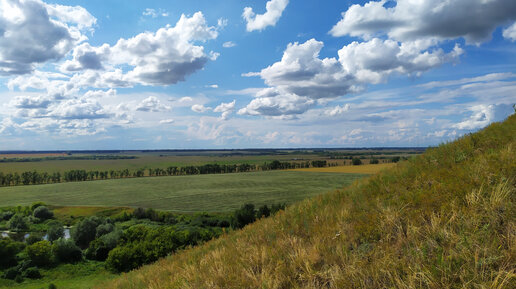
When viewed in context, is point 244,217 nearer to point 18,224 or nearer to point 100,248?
point 100,248

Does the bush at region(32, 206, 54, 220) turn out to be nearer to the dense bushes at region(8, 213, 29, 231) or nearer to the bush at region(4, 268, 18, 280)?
the dense bushes at region(8, 213, 29, 231)

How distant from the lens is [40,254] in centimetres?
5184

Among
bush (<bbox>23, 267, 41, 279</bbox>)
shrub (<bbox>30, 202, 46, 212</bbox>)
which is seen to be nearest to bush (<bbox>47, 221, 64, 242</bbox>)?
bush (<bbox>23, 267, 41, 279</bbox>)

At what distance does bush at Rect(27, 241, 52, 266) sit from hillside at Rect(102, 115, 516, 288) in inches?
2360

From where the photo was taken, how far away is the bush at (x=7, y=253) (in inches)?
2057

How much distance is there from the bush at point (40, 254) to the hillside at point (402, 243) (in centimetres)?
5995

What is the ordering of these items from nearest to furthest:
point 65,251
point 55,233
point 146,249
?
point 146,249
point 65,251
point 55,233

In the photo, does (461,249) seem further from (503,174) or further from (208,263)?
(208,263)

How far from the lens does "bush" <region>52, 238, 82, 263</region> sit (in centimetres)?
5403

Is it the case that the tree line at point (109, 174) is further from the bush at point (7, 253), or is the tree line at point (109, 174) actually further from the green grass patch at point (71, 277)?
the green grass patch at point (71, 277)

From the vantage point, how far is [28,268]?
50312mm

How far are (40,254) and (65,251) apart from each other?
3960 mm

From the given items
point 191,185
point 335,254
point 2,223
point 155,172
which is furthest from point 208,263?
point 155,172

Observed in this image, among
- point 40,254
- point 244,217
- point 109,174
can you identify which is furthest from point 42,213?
point 109,174
